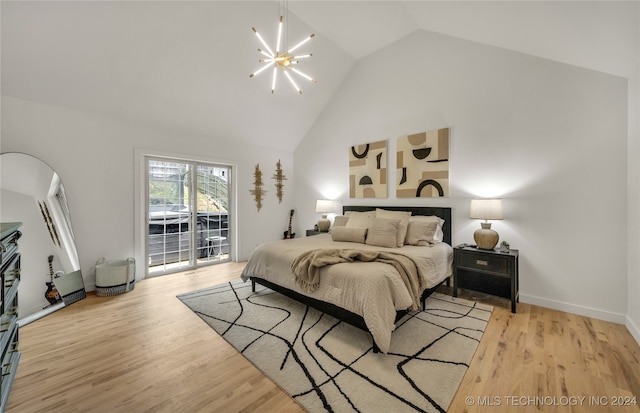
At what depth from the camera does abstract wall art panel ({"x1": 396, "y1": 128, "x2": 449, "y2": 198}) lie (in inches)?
142

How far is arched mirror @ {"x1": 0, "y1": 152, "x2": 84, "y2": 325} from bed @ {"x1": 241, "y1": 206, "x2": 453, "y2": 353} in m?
2.07

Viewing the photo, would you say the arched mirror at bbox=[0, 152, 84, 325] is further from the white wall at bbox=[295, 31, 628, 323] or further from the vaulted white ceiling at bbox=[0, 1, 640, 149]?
the white wall at bbox=[295, 31, 628, 323]

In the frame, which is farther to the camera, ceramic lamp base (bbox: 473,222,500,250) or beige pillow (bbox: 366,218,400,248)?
beige pillow (bbox: 366,218,400,248)

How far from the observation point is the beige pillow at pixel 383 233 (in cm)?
318

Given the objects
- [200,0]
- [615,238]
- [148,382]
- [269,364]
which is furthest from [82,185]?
[615,238]

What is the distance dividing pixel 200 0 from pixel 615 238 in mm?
5015

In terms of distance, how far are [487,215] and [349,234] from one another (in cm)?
167

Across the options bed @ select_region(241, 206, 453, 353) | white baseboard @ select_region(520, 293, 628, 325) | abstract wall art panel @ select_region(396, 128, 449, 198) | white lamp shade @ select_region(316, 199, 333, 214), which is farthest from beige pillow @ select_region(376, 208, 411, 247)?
white baseboard @ select_region(520, 293, 628, 325)

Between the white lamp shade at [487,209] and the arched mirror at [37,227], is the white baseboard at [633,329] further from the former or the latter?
the arched mirror at [37,227]

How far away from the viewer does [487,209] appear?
9.65ft

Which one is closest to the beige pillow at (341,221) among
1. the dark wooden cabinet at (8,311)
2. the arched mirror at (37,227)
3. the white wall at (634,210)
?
the white wall at (634,210)

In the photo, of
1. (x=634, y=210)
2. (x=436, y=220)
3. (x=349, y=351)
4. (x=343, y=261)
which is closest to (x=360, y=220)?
(x=436, y=220)

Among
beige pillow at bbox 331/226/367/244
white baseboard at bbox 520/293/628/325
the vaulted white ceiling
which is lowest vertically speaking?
white baseboard at bbox 520/293/628/325

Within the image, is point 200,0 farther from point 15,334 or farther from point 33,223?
point 15,334
